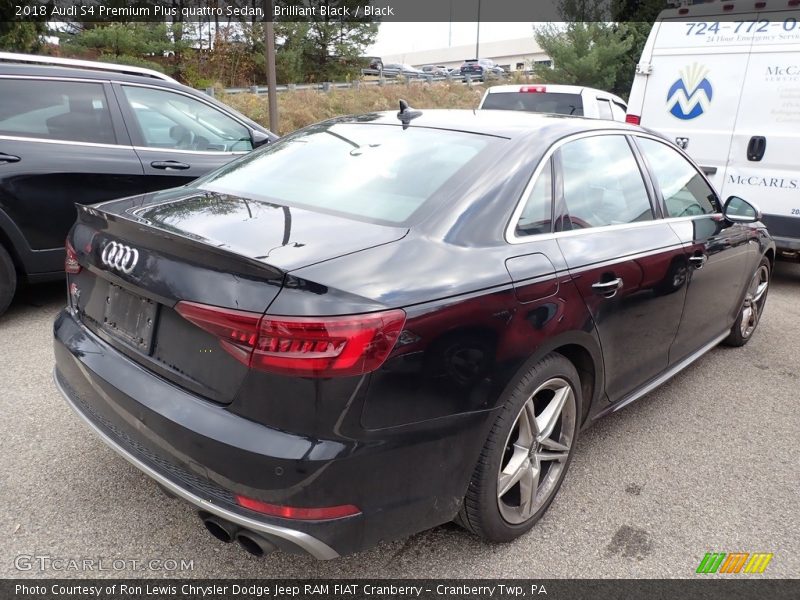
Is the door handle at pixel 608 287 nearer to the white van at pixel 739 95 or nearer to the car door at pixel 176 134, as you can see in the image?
the car door at pixel 176 134

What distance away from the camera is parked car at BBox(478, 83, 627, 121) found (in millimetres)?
8203

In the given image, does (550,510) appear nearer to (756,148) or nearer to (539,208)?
(539,208)

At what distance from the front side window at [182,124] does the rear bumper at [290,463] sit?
3210mm

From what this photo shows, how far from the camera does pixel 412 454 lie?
1936 mm

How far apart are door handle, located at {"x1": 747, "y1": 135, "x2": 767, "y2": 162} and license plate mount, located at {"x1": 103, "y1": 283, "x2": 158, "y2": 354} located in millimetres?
5935

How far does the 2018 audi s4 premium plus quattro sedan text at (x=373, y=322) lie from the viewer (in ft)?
5.93

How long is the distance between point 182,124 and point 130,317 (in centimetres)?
338

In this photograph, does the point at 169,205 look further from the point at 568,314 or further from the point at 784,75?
the point at 784,75

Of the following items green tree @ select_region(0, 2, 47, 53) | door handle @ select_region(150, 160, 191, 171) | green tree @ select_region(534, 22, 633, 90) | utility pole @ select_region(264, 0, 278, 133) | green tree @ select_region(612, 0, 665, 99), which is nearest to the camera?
door handle @ select_region(150, 160, 191, 171)

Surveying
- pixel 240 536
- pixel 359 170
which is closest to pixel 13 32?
pixel 359 170

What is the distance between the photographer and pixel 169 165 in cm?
484

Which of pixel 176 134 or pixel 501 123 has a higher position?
pixel 501 123

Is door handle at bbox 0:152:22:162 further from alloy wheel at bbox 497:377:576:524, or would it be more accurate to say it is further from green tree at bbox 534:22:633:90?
green tree at bbox 534:22:633:90

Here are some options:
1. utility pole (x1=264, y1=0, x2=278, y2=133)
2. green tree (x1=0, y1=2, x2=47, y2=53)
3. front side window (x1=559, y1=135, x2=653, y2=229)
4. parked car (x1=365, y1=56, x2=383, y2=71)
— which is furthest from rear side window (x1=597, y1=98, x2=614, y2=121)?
parked car (x1=365, y1=56, x2=383, y2=71)
